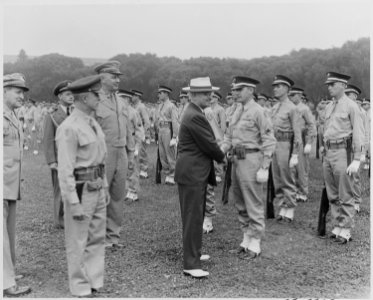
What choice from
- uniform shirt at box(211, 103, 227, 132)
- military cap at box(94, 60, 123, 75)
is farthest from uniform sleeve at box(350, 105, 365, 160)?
uniform shirt at box(211, 103, 227, 132)

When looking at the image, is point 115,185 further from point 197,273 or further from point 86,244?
point 197,273

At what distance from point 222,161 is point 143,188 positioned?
5.92 m

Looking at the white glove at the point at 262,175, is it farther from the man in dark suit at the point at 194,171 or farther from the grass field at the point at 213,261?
the grass field at the point at 213,261

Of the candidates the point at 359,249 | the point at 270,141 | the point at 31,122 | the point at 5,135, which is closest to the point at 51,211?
the point at 5,135

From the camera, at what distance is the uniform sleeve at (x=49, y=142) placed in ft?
22.4

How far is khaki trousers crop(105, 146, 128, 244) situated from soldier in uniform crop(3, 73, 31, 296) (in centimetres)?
152

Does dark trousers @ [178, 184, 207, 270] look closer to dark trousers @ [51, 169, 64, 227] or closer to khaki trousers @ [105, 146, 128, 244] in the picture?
khaki trousers @ [105, 146, 128, 244]

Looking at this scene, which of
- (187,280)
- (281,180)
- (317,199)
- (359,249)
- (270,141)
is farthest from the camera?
(317,199)

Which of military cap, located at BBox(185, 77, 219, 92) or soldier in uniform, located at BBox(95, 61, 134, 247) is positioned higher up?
military cap, located at BBox(185, 77, 219, 92)

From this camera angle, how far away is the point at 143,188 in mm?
11078

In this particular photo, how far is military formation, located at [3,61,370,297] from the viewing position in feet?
14.4

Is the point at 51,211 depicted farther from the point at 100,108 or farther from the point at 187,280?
the point at 187,280

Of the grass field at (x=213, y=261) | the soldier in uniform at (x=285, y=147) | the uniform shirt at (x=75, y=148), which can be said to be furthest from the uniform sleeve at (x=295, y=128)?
the uniform shirt at (x=75, y=148)

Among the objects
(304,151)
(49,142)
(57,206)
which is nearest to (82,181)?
(49,142)
